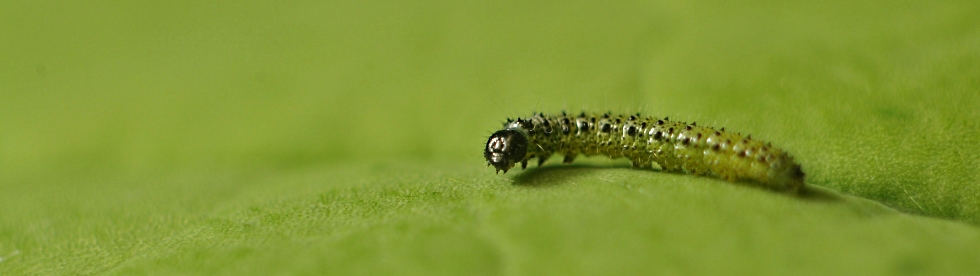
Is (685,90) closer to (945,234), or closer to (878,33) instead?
(878,33)

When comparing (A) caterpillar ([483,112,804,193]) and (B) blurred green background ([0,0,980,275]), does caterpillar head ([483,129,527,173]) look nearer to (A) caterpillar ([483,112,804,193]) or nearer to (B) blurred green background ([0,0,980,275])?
(A) caterpillar ([483,112,804,193])

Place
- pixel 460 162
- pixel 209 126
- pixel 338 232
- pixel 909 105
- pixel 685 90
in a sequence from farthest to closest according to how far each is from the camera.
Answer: pixel 209 126, pixel 460 162, pixel 685 90, pixel 909 105, pixel 338 232

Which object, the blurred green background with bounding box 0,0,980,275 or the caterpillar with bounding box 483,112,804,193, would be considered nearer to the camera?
the blurred green background with bounding box 0,0,980,275

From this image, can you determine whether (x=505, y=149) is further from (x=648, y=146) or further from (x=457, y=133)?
(x=457, y=133)

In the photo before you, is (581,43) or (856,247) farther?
(581,43)

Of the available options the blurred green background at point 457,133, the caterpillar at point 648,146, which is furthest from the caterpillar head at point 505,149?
the blurred green background at point 457,133

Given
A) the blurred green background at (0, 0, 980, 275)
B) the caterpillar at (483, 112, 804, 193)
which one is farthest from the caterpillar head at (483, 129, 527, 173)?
the blurred green background at (0, 0, 980, 275)

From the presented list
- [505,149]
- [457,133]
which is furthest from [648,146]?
[457,133]

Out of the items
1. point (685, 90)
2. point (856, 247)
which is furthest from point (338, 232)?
point (685, 90)

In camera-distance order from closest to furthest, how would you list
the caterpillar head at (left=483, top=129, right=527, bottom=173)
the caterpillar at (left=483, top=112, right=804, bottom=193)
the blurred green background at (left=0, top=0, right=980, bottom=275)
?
1. the blurred green background at (left=0, top=0, right=980, bottom=275)
2. the caterpillar at (left=483, top=112, right=804, bottom=193)
3. the caterpillar head at (left=483, top=129, right=527, bottom=173)
